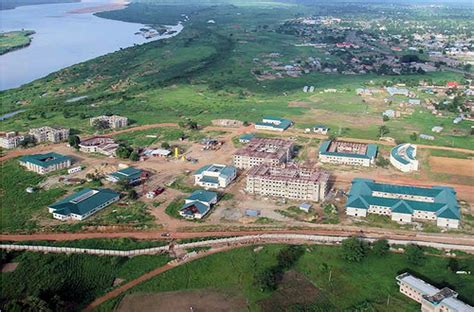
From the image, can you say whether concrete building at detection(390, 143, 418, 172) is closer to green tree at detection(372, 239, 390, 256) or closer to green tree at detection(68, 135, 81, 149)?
green tree at detection(372, 239, 390, 256)

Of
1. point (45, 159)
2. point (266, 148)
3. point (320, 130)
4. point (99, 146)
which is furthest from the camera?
point (320, 130)

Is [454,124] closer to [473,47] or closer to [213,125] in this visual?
[213,125]

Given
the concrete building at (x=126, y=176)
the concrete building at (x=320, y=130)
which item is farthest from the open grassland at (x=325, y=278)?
the concrete building at (x=320, y=130)

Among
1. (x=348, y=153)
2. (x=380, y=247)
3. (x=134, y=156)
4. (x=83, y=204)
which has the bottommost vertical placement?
(x=348, y=153)

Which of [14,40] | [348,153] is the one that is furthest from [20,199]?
[14,40]

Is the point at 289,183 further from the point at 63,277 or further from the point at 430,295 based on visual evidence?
the point at 63,277

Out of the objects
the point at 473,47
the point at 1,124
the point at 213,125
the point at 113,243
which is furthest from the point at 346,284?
the point at 473,47

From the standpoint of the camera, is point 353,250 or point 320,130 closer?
point 353,250

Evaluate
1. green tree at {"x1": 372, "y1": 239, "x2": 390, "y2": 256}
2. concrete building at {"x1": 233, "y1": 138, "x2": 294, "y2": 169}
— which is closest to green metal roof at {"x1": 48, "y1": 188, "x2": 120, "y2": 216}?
concrete building at {"x1": 233, "y1": 138, "x2": 294, "y2": 169}
